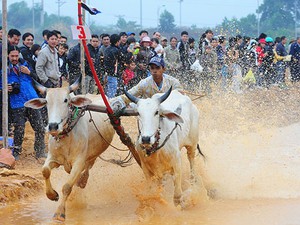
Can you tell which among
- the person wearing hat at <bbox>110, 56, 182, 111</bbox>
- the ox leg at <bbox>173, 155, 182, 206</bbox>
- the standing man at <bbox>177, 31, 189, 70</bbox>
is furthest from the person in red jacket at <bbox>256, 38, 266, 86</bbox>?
the ox leg at <bbox>173, 155, 182, 206</bbox>

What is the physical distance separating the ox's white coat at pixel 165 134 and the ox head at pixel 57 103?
0.79m

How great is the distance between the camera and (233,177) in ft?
33.5

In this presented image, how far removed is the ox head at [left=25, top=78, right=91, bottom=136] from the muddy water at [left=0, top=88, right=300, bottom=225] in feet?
3.70

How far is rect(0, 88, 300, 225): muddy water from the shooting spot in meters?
8.10

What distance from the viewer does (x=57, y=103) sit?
7.87 metres

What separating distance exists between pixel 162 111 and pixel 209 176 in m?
2.62

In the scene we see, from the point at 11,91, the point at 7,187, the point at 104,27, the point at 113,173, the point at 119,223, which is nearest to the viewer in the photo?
the point at 119,223

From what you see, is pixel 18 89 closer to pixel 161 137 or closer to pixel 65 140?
pixel 65 140

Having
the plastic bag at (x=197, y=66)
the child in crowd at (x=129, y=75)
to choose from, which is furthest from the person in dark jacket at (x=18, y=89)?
the plastic bag at (x=197, y=66)

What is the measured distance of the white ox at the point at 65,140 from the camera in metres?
7.86

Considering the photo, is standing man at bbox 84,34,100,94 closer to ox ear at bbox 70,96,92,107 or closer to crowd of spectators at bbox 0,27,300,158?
crowd of spectators at bbox 0,27,300,158

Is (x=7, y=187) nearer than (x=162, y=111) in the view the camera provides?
No

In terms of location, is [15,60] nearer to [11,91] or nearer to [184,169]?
[11,91]

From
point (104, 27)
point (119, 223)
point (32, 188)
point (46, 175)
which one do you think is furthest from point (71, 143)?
point (104, 27)
